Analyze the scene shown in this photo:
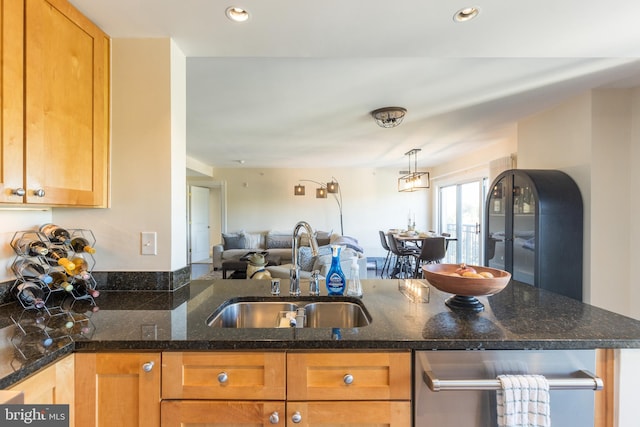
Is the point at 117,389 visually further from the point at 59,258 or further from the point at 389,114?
the point at 389,114

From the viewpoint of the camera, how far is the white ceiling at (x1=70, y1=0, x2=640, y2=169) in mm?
1321

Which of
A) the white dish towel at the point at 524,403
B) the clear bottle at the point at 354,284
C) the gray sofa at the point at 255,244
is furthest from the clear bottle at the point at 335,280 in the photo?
the gray sofa at the point at 255,244

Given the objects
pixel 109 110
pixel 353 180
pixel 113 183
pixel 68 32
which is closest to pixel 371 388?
pixel 113 183

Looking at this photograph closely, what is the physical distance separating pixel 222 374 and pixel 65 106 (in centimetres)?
128

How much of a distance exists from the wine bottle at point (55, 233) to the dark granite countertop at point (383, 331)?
32 centimetres

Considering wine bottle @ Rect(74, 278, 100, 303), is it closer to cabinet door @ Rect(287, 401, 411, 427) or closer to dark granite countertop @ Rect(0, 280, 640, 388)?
dark granite countertop @ Rect(0, 280, 640, 388)

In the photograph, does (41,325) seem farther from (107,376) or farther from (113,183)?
(113,183)

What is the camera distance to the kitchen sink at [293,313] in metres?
1.34

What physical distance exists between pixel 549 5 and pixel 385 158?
14.2ft

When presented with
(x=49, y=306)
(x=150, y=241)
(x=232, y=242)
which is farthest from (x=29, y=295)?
(x=232, y=242)

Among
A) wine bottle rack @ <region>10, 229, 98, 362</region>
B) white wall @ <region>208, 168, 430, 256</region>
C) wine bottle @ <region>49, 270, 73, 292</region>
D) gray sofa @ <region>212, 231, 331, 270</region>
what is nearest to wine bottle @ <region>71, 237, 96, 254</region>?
wine bottle rack @ <region>10, 229, 98, 362</region>

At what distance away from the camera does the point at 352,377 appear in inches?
35.7

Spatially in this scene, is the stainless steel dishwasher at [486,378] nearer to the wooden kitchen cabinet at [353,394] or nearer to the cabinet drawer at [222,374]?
the wooden kitchen cabinet at [353,394]

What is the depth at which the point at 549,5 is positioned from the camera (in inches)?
50.3
